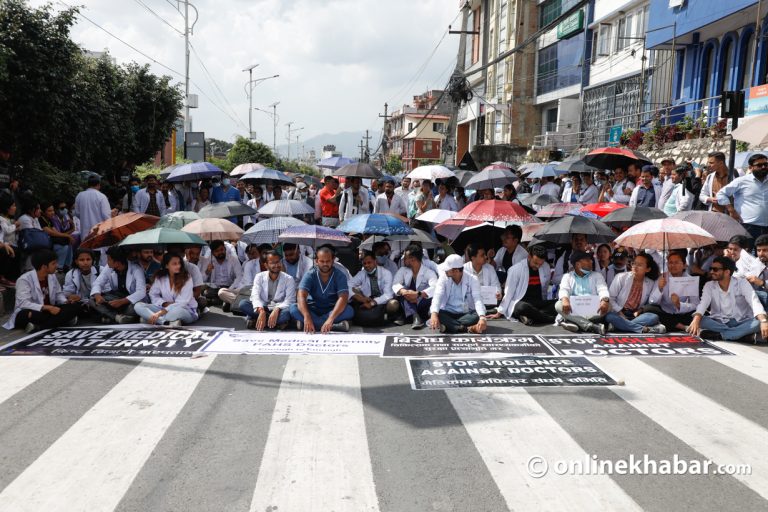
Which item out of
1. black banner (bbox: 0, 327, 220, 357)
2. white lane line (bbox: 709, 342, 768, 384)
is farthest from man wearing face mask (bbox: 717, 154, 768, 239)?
black banner (bbox: 0, 327, 220, 357)

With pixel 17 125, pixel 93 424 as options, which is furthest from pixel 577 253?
pixel 17 125

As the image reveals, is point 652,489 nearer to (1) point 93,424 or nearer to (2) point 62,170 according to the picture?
(1) point 93,424

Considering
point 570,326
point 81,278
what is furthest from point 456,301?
point 81,278

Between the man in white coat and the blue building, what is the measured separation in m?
16.1

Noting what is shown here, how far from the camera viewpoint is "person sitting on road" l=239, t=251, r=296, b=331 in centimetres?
891

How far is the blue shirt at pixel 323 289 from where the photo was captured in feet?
29.3

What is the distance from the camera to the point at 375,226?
32.4 ft

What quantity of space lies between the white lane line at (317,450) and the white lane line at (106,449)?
92 cm

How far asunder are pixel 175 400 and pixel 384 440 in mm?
2128

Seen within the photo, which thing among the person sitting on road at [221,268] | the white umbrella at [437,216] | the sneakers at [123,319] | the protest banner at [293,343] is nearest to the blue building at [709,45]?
the white umbrella at [437,216]

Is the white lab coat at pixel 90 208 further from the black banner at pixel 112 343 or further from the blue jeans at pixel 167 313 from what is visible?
the black banner at pixel 112 343

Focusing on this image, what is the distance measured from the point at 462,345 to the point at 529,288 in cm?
218

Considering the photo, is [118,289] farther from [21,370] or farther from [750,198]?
[750,198]

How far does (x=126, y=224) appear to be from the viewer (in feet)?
32.9
